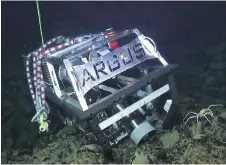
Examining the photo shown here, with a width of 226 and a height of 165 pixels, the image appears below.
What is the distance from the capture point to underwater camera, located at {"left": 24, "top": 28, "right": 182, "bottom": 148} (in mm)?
3971

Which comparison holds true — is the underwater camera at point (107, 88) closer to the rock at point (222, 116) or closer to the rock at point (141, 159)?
the rock at point (141, 159)

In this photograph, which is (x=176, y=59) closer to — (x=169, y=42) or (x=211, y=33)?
(x=169, y=42)

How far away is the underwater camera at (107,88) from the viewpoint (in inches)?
156

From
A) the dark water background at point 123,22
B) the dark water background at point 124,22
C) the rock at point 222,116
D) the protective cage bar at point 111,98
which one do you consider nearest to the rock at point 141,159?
the protective cage bar at point 111,98

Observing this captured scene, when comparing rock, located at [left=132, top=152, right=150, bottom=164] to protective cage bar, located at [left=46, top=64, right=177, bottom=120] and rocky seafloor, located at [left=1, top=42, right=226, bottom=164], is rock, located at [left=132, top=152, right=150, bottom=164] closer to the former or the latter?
rocky seafloor, located at [left=1, top=42, right=226, bottom=164]

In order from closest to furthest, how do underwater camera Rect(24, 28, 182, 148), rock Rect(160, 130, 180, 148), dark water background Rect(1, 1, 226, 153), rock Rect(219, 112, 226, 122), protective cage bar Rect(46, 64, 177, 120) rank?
1. protective cage bar Rect(46, 64, 177, 120)
2. underwater camera Rect(24, 28, 182, 148)
3. rock Rect(160, 130, 180, 148)
4. rock Rect(219, 112, 226, 122)
5. dark water background Rect(1, 1, 226, 153)

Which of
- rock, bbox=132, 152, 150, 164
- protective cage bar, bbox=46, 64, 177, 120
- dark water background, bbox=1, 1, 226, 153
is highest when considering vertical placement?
dark water background, bbox=1, 1, 226, 153

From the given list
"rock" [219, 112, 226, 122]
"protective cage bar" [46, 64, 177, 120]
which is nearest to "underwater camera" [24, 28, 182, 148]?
"protective cage bar" [46, 64, 177, 120]

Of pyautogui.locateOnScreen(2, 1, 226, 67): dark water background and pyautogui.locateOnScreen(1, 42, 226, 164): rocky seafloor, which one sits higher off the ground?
pyautogui.locateOnScreen(2, 1, 226, 67): dark water background

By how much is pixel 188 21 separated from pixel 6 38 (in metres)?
6.19

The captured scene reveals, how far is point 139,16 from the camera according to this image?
9.14 m

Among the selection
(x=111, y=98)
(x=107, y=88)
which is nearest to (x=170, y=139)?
(x=111, y=98)

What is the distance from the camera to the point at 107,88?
503cm

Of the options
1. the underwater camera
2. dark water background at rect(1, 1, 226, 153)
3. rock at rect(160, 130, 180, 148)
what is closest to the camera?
the underwater camera
